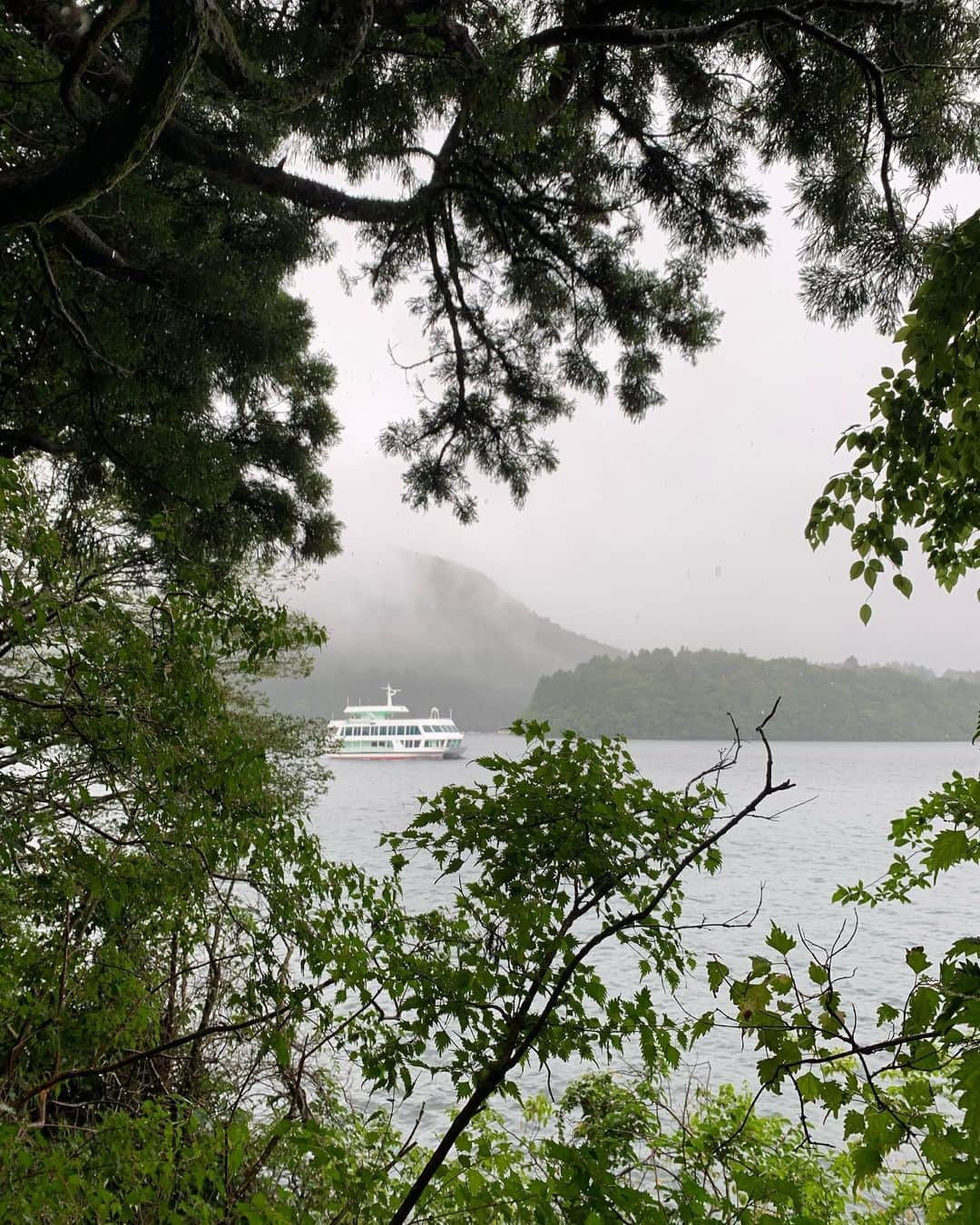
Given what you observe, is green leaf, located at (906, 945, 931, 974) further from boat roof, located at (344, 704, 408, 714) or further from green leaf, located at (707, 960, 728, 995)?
boat roof, located at (344, 704, 408, 714)

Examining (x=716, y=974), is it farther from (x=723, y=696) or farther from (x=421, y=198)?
(x=723, y=696)

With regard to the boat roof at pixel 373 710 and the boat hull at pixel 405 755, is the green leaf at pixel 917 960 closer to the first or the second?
the boat hull at pixel 405 755

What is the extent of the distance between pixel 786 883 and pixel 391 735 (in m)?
34.0

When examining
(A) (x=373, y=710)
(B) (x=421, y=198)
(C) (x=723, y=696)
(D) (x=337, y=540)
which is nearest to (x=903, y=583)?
(B) (x=421, y=198)

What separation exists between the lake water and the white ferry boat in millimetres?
4435

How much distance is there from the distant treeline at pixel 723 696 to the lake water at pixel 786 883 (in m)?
3.05

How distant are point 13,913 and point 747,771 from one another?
46.1 meters

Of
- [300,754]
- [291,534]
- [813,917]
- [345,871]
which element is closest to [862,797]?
[813,917]

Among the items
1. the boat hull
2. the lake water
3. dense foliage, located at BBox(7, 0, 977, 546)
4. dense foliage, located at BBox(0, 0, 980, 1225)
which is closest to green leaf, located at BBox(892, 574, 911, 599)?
dense foliage, located at BBox(0, 0, 980, 1225)

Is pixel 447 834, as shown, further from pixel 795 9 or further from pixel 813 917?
pixel 813 917

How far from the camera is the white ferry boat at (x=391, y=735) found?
47.0 meters

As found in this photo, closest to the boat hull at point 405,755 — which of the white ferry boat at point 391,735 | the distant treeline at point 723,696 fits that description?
the white ferry boat at point 391,735

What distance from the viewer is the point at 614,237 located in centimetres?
467

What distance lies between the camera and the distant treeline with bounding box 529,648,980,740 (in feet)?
113
